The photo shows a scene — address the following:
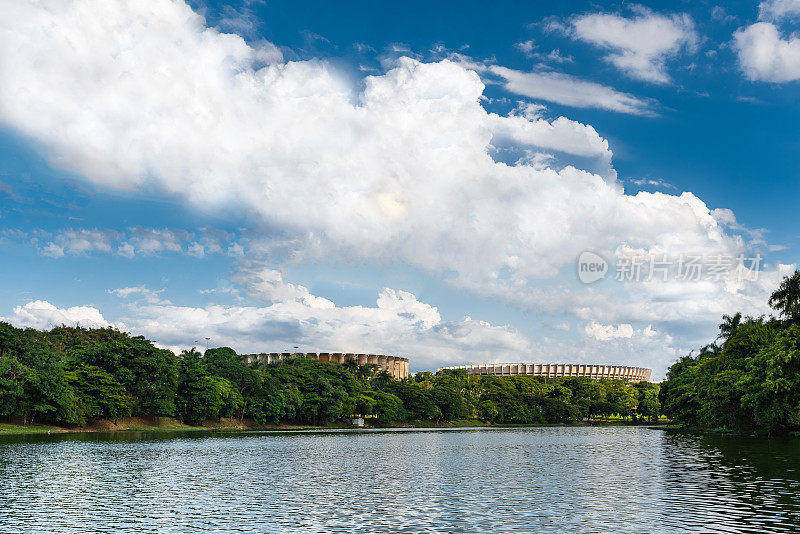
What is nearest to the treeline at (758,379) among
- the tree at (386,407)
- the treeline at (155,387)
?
the tree at (386,407)

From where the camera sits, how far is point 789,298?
10606cm

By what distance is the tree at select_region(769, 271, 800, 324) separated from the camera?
105062mm

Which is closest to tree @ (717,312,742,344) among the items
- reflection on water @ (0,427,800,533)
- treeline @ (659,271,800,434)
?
treeline @ (659,271,800,434)

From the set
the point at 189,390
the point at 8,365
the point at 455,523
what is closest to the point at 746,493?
the point at 455,523

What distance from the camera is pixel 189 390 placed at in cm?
14400

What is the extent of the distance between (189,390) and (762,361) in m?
111

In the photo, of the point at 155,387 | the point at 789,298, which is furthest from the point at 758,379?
the point at 155,387

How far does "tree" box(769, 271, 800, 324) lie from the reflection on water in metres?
41.4

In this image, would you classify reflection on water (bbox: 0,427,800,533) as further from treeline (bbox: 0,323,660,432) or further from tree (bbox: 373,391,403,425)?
tree (bbox: 373,391,403,425)

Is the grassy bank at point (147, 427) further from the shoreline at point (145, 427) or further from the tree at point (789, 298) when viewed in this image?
the tree at point (789, 298)

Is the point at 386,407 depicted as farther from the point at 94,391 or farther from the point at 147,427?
the point at 94,391

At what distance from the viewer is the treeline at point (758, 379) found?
9038cm

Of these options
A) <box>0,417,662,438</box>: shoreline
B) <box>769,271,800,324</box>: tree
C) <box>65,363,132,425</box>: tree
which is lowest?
<box>0,417,662,438</box>: shoreline

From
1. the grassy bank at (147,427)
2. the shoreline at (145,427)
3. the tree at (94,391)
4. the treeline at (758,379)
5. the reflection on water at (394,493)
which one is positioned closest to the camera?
the reflection on water at (394,493)
